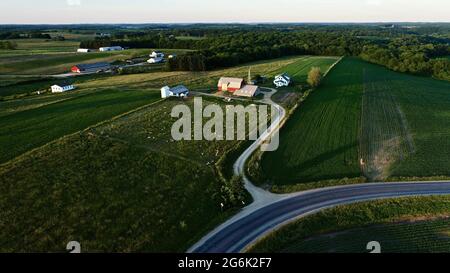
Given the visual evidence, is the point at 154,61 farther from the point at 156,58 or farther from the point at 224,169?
the point at 224,169

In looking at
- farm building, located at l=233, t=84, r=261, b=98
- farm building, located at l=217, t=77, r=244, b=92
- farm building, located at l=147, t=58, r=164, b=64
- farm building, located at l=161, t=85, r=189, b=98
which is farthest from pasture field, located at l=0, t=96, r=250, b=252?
farm building, located at l=147, t=58, r=164, b=64

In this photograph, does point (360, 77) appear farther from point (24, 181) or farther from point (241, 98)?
point (24, 181)

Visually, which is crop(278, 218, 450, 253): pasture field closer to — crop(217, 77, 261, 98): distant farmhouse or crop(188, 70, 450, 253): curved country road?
crop(188, 70, 450, 253): curved country road

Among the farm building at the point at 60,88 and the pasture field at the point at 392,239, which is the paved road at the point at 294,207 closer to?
the pasture field at the point at 392,239

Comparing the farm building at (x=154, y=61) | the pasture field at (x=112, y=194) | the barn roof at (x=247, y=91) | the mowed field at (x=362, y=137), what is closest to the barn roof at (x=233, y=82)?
the barn roof at (x=247, y=91)

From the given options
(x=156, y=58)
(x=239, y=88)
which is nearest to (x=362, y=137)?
(x=239, y=88)

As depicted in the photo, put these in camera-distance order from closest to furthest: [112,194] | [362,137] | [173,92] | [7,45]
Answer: [112,194] < [362,137] < [173,92] < [7,45]
